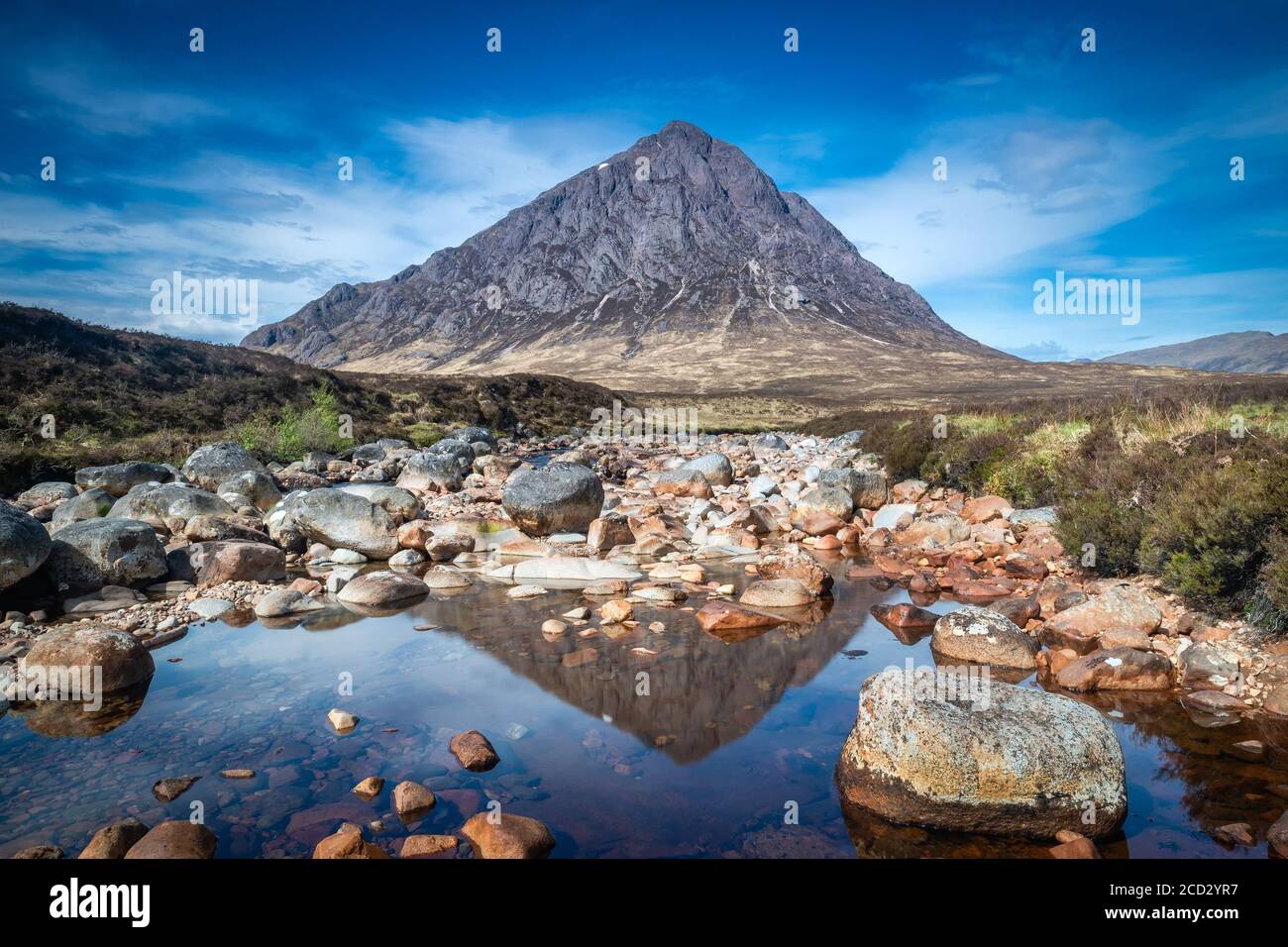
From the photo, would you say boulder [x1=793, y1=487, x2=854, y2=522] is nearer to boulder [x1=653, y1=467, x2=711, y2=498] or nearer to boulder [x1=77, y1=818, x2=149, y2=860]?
boulder [x1=653, y1=467, x2=711, y2=498]

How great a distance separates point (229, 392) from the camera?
115 ft

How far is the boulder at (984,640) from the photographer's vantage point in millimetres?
8016

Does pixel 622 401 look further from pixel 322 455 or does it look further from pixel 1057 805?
pixel 1057 805

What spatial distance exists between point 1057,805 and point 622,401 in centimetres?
6039

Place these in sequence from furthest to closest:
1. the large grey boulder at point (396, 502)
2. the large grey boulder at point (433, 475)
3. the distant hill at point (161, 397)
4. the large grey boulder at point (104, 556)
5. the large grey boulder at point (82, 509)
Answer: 1. the distant hill at point (161, 397)
2. the large grey boulder at point (433, 475)
3. the large grey boulder at point (396, 502)
4. the large grey boulder at point (82, 509)
5. the large grey boulder at point (104, 556)

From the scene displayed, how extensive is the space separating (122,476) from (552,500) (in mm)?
11526

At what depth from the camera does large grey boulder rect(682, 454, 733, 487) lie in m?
21.6

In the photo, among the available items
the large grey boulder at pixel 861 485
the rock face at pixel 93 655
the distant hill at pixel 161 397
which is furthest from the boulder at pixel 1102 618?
the distant hill at pixel 161 397

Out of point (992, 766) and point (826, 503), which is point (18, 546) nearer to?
point (992, 766)

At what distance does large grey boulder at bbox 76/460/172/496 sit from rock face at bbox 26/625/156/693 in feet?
36.3

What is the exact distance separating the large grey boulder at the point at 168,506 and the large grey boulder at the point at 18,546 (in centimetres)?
309

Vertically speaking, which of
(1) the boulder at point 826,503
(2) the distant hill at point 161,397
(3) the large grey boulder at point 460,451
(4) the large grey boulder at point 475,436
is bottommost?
(1) the boulder at point 826,503

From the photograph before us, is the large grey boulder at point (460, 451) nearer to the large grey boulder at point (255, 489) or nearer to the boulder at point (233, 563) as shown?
the large grey boulder at point (255, 489)

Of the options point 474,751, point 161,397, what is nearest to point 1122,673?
point 474,751
